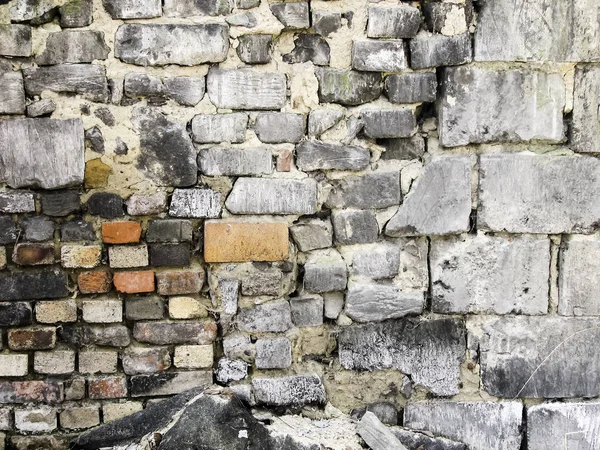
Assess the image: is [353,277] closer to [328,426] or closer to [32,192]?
[328,426]

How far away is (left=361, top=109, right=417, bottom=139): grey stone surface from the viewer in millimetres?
2486

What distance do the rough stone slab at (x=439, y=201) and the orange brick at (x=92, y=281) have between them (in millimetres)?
1079

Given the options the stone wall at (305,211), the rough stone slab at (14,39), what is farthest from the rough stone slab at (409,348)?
the rough stone slab at (14,39)

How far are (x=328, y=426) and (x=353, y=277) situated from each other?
57 cm

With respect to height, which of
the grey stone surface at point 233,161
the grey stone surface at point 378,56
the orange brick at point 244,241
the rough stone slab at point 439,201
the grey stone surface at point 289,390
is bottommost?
the grey stone surface at point 289,390

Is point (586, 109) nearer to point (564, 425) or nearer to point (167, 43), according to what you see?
point (564, 425)

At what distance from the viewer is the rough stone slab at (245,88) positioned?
242cm

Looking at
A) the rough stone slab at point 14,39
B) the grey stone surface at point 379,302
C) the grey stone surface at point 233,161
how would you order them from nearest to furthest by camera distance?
the rough stone slab at point 14,39 → the grey stone surface at point 233,161 → the grey stone surface at point 379,302

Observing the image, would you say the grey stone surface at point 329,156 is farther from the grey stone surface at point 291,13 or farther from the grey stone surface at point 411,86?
the grey stone surface at point 291,13

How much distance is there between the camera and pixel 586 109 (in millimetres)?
2506

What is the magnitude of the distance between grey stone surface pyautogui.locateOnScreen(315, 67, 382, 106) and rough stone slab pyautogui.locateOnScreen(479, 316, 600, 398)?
1013mm

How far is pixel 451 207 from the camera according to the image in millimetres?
2518

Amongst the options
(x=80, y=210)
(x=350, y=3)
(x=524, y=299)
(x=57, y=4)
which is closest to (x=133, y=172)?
(x=80, y=210)

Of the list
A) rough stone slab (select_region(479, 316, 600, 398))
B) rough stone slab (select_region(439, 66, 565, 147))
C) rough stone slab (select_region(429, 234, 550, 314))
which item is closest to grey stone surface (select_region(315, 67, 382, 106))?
rough stone slab (select_region(439, 66, 565, 147))
